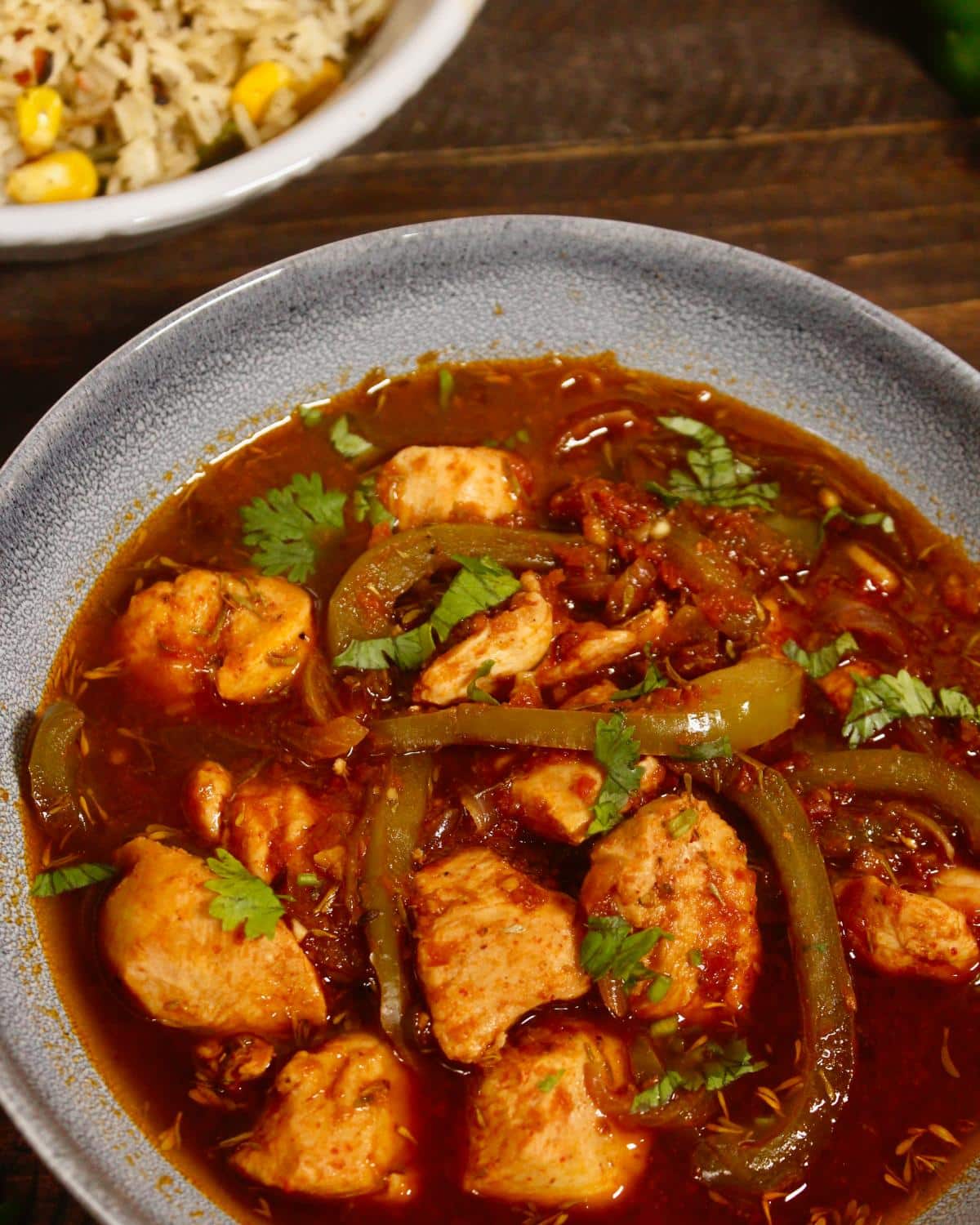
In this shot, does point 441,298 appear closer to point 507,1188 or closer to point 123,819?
point 123,819

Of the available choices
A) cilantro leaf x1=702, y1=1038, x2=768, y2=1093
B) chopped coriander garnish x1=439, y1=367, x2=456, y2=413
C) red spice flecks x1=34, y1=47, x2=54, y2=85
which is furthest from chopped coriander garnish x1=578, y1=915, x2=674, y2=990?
red spice flecks x1=34, y1=47, x2=54, y2=85

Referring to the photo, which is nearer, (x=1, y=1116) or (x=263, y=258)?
(x=1, y=1116)

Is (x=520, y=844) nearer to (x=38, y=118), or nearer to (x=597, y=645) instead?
(x=597, y=645)

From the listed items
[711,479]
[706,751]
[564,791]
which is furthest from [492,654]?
[711,479]

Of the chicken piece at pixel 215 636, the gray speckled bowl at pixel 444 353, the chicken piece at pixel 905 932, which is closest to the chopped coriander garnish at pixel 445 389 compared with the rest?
the gray speckled bowl at pixel 444 353

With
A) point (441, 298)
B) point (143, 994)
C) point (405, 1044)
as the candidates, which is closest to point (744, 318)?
point (441, 298)
